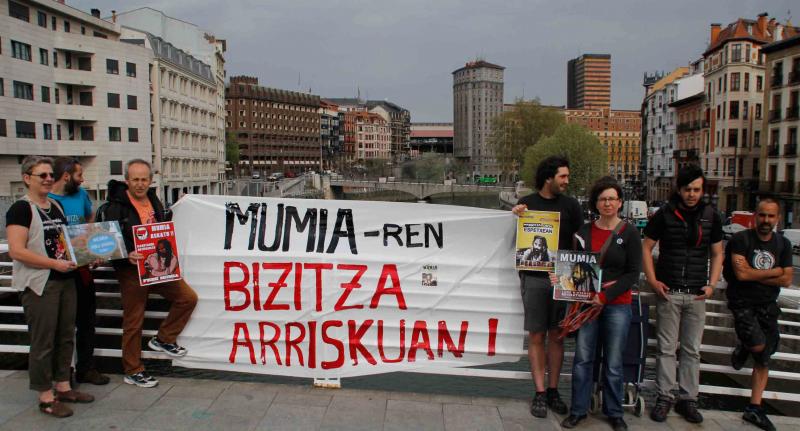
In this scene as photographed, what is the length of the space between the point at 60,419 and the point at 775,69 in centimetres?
5271

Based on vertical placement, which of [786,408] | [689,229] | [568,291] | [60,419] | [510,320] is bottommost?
[786,408]

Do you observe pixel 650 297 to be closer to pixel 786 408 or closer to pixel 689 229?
pixel 689 229

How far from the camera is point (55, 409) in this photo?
4.67 meters

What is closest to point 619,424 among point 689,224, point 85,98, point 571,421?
point 571,421

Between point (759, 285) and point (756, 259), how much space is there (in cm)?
22

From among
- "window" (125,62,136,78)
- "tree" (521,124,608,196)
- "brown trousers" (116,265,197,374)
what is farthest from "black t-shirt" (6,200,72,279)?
"tree" (521,124,608,196)

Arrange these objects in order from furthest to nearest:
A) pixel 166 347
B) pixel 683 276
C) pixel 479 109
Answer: pixel 479 109
pixel 166 347
pixel 683 276

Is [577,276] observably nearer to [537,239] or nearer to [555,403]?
[537,239]

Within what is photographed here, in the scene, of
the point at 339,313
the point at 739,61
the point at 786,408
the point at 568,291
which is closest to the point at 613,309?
the point at 568,291

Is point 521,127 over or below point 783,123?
over

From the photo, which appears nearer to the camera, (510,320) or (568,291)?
(568,291)

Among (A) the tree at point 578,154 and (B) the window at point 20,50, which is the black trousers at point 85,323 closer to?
(B) the window at point 20,50

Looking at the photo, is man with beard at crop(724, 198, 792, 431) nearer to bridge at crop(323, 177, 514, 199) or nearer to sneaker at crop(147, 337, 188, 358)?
sneaker at crop(147, 337, 188, 358)

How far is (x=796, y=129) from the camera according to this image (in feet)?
142
